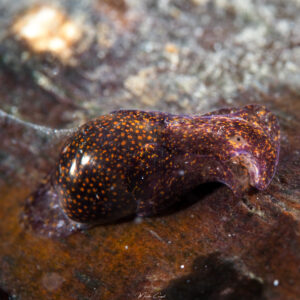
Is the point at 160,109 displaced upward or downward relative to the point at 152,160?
downward

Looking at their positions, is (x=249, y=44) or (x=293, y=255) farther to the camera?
(x=249, y=44)

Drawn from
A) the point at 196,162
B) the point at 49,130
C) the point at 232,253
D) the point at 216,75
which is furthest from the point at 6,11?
the point at 232,253

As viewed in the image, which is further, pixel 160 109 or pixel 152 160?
pixel 160 109

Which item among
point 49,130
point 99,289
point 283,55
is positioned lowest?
point 99,289

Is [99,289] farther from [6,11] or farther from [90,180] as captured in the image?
[6,11]

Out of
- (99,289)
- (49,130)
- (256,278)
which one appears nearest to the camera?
(256,278)

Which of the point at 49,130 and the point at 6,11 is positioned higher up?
the point at 6,11

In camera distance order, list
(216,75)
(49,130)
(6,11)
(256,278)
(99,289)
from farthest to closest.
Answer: (6,11)
(216,75)
(49,130)
(99,289)
(256,278)
